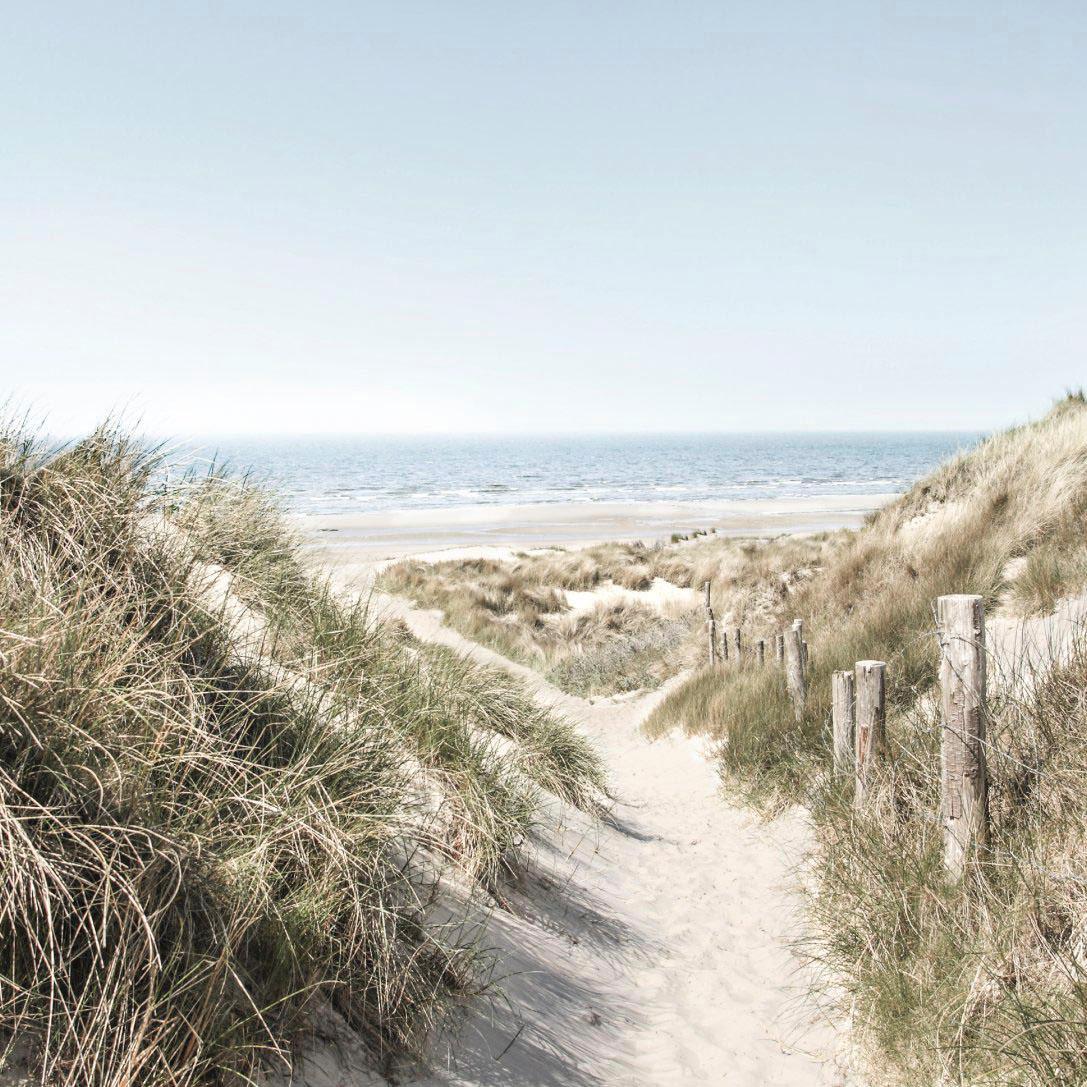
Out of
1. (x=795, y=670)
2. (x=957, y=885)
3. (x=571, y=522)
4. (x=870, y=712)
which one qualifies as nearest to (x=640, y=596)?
(x=795, y=670)

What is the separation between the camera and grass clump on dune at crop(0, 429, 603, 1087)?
8.07 ft

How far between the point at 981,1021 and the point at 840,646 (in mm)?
7114

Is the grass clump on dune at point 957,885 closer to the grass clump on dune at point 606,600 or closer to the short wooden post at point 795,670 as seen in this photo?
the short wooden post at point 795,670

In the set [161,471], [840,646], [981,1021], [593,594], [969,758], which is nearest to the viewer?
[981,1021]

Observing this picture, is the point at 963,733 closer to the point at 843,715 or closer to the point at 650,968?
the point at 843,715

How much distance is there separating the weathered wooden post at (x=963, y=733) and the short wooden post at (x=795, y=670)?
4.47 metres

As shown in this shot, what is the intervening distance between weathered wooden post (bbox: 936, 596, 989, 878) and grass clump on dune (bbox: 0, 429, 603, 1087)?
2.37m

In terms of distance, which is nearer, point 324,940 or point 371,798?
point 324,940

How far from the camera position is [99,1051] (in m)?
2.33

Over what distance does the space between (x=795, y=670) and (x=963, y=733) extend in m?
4.77

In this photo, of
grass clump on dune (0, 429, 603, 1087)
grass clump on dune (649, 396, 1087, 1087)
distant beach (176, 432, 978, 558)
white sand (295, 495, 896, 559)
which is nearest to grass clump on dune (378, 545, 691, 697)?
distant beach (176, 432, 978, 558)

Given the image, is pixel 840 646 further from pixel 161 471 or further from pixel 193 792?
pixel 193 792

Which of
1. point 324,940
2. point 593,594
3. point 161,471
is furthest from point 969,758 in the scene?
point 593,594

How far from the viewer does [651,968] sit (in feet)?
16.8
